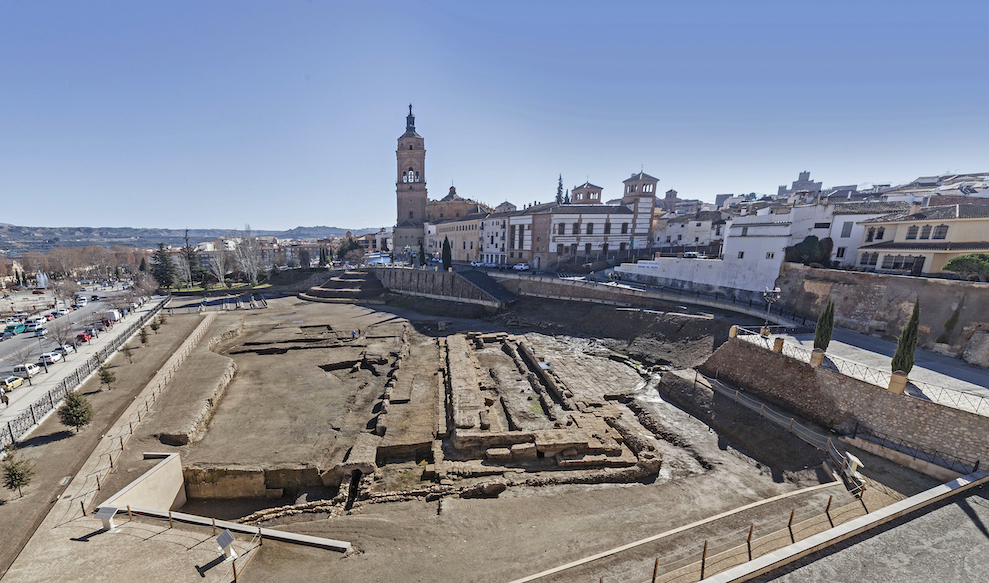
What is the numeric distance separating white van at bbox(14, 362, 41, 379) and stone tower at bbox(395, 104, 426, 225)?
185 ft

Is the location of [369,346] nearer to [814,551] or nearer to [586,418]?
[586,418]

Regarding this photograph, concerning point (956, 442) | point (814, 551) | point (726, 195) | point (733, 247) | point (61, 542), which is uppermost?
point (726, 195)

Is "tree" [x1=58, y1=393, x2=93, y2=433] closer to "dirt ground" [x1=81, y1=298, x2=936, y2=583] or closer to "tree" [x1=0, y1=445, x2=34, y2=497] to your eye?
"dirt ground" [x1=81, y1=298, x2=936, y2=583]

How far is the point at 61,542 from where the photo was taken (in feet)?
30.8

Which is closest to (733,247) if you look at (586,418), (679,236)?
(679,236)

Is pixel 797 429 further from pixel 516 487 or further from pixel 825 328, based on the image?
pixel 516 487

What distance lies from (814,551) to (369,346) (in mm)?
27239

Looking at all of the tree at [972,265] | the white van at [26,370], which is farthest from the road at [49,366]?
the tree at [972,265]

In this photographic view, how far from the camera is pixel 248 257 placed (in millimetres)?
59094

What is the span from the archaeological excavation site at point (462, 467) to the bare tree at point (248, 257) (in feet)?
119

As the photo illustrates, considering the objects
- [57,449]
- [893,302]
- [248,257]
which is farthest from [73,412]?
[248,257]

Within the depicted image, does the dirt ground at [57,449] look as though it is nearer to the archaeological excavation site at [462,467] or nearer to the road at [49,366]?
the archaeological excavation site at [462,467]

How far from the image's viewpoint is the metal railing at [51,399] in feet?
44.7

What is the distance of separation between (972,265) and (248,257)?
256 ft
